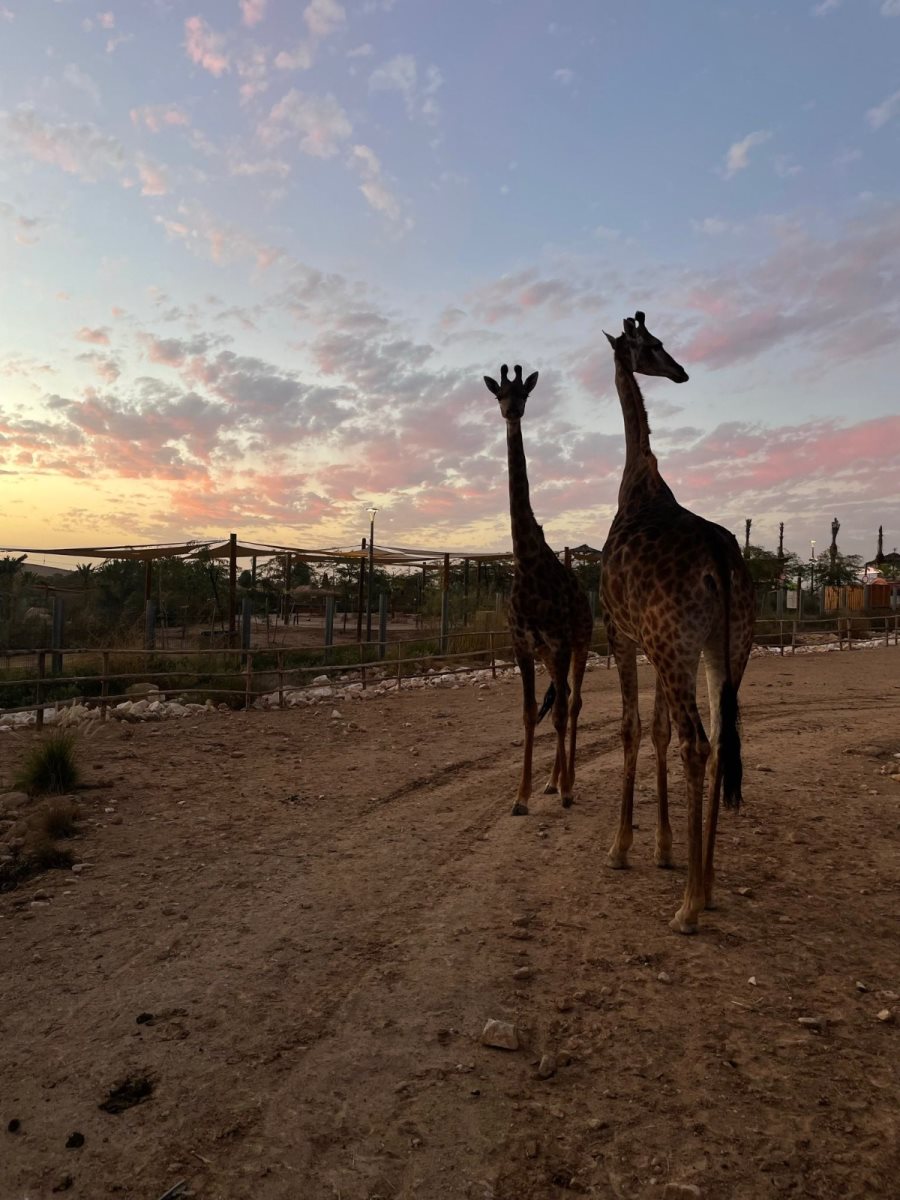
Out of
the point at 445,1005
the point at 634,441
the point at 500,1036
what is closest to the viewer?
the point at 500,1036

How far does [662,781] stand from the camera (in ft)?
14.5

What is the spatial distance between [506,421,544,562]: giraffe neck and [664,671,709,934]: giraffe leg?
2.67 m

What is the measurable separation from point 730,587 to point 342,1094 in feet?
9.32

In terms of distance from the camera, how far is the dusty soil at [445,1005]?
2139 mm

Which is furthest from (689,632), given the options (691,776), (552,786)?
(552,786)

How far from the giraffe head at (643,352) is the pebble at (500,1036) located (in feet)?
14.1

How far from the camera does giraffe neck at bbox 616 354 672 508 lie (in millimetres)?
5047

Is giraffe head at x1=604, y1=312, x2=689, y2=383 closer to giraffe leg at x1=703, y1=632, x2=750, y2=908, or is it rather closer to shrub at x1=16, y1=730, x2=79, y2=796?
giraffe leg at x1=703, y1=632, x2=750, y2=908

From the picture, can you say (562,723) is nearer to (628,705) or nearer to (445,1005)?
(628,705)

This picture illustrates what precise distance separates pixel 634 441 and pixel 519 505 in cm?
134

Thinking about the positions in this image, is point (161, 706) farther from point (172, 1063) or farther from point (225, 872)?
point (172, 1063)

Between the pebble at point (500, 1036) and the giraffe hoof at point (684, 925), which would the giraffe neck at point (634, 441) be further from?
the pebble at point (500, 1036)

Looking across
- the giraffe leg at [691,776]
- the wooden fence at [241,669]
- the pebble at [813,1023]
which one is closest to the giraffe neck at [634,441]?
the giraffe leg at [691,776]

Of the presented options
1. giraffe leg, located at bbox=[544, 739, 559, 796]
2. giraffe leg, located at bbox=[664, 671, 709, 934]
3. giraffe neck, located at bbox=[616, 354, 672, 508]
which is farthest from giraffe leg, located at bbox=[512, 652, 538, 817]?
giraffe leg, located at bbox=[664, 671, 709, 934]
